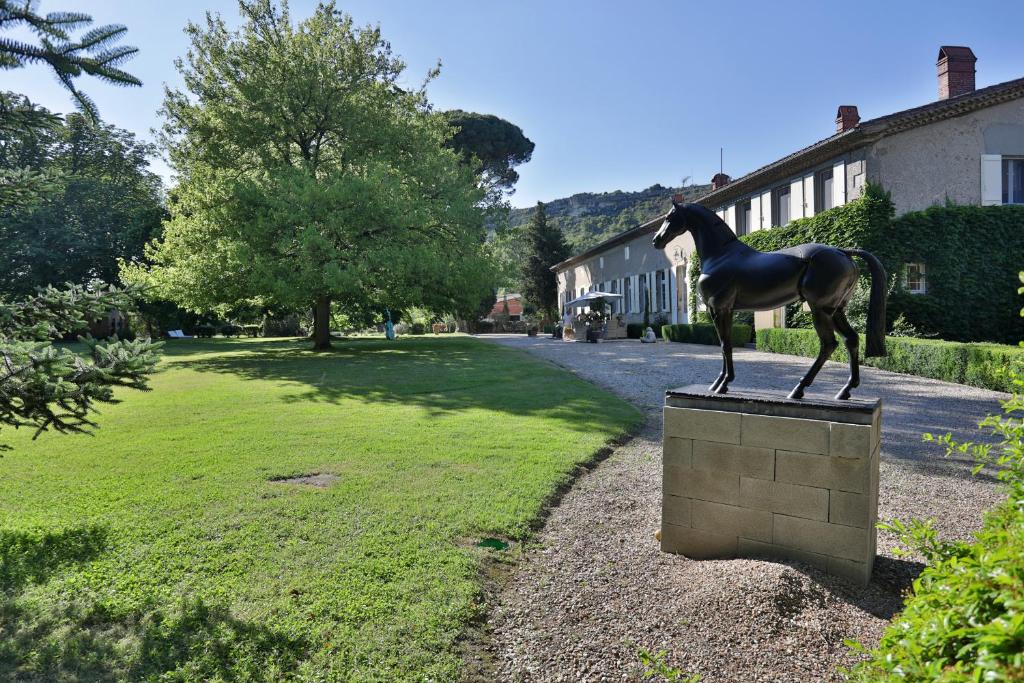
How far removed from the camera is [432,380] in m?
12.3

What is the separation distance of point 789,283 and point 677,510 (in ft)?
5.66

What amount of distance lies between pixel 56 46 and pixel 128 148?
157 ft

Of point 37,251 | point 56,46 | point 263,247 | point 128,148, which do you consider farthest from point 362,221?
point 128,148

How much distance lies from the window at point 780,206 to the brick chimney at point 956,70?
509 centimetres

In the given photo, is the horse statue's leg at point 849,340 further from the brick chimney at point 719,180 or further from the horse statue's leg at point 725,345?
the brick chimney at point 719,180

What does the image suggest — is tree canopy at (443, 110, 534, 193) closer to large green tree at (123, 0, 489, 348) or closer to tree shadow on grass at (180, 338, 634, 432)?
large green tree at (123, 0, 489, 348)

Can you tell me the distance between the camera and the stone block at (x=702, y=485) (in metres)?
3.79

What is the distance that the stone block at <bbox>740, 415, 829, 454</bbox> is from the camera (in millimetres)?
3451

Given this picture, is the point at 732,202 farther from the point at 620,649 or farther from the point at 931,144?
the point at 620,649

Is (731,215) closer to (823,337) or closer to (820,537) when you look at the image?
(823,337)

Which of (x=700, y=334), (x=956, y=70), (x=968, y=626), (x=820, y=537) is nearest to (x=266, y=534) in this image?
(x=820, y=537)

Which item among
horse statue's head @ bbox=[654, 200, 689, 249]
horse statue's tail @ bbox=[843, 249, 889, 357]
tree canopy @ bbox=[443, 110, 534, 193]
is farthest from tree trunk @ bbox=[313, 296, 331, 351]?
tree canopy @ bbox=[443, 110, 534, 193]

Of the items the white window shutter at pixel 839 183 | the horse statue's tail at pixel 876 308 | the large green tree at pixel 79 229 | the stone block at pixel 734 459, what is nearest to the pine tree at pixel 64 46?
the stone block at pixel 734 459

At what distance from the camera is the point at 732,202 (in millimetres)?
22688
